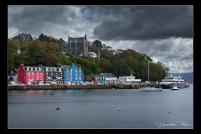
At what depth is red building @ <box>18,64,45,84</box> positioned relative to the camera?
15.1 m

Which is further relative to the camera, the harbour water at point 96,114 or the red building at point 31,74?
the red building at point 31,74

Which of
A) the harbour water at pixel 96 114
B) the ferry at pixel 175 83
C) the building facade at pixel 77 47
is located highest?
the building facade at pixel 77 47

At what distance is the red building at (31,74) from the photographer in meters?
15.1

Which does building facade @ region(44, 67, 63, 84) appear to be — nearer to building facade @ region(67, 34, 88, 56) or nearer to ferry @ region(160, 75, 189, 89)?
building facade @ region(67, 34, 88, 56)

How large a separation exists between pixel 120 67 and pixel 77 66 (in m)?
1.44

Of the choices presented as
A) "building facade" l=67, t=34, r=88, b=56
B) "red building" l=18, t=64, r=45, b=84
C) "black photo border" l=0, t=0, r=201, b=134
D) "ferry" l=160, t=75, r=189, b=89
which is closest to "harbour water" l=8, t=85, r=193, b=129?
"red building" l=18, t=64, r=45, b=84

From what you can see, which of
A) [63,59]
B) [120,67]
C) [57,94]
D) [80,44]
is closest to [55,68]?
[63,59]

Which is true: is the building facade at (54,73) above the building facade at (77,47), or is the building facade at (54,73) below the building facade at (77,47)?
below
